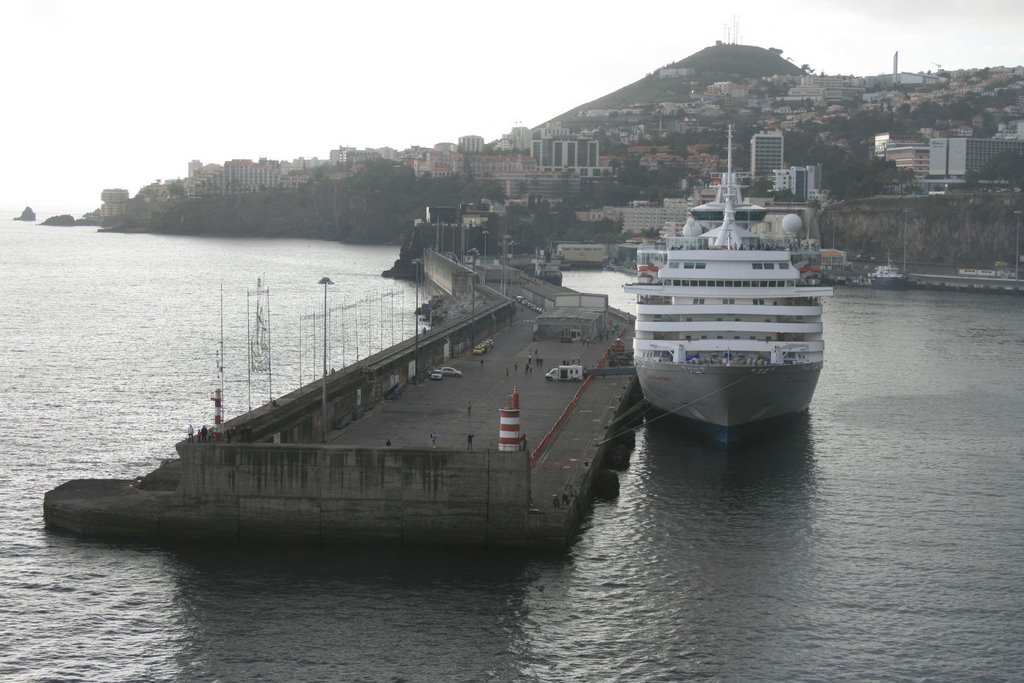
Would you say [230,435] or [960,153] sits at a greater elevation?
[960,153]

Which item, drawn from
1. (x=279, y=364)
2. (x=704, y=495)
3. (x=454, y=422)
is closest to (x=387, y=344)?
(x=279, y=364)

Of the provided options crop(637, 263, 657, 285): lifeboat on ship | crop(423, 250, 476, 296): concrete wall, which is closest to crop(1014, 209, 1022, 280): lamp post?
crop(423, 250, 476, 296): concrete wall

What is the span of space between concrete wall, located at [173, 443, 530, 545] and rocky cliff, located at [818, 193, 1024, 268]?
122482 mm

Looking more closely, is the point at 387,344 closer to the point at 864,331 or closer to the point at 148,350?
the point at 148,350

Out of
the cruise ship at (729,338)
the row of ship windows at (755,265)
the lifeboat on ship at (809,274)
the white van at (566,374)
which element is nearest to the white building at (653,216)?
the white van at (566,374)

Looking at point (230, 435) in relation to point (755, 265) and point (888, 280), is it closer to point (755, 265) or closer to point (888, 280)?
point (755, 265)

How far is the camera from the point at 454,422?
3744 centimetres

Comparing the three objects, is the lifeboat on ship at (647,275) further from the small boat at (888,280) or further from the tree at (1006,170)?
the tree at (1006,170)

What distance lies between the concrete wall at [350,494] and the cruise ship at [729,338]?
13092 mm

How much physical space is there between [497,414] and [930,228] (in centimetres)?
11895

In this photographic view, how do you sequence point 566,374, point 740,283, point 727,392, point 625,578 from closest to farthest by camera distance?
point 625,578 → point 727,392 → point 740,283 → point 566,374

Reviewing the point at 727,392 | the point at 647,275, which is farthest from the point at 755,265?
the point at 727,392

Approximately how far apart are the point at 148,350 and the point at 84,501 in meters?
33.0

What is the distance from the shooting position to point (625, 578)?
2638cm
